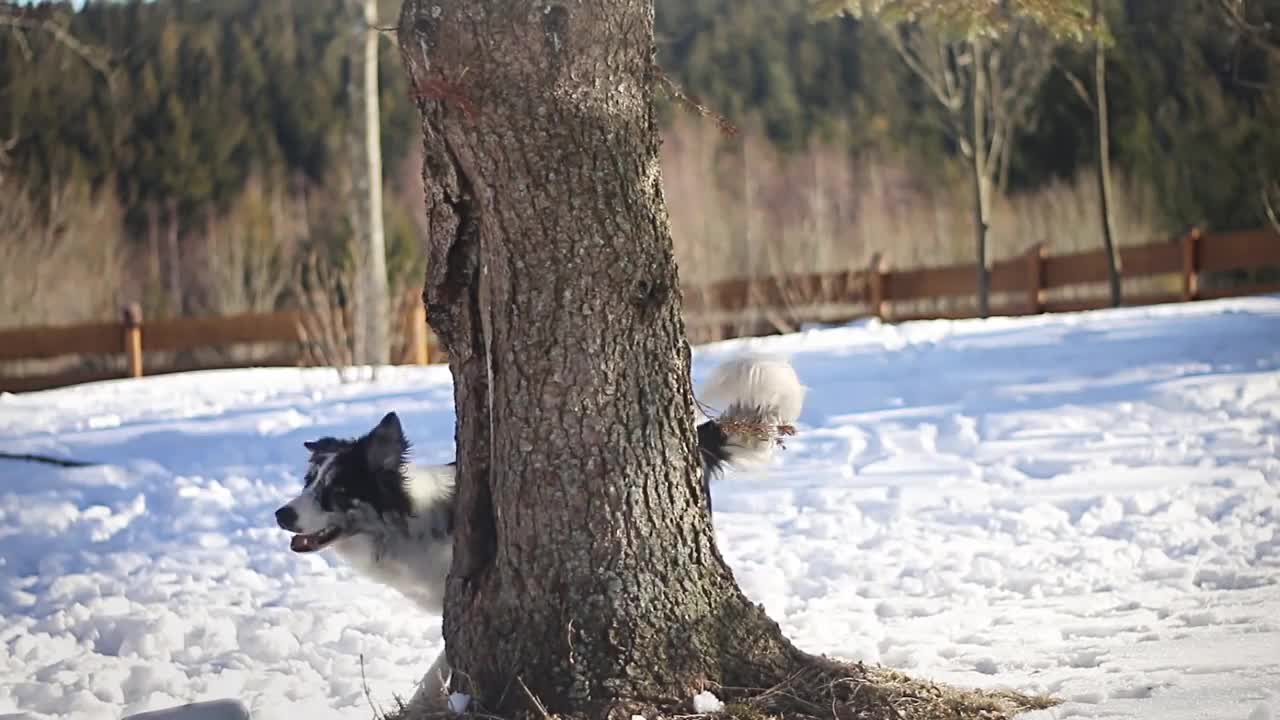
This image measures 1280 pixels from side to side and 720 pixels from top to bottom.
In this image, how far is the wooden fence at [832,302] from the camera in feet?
56.8

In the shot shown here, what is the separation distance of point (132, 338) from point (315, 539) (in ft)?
41.2

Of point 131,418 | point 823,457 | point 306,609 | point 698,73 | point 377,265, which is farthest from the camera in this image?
point 698,73

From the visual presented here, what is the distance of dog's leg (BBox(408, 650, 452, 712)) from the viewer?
3771 millimetres

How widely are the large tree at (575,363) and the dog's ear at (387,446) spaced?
54.2 inches

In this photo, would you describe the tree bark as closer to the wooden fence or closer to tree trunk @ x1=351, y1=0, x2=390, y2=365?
tree trunk @ x1=351, y1=0, x2=390, y2=365

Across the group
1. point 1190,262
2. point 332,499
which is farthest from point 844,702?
point 1190,262

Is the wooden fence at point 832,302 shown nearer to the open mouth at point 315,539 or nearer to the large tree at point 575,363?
the open mouth at point 315,539

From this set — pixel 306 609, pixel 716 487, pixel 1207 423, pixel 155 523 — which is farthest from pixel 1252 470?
pixel 155 523

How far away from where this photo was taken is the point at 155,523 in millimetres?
7871

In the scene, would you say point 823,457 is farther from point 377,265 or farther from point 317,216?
point 317,216

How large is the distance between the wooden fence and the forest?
0.99 meters

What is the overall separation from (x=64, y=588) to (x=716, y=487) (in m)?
3.80

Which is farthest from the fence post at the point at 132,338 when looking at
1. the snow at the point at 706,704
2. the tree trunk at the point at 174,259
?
the snow at the point at 706,704

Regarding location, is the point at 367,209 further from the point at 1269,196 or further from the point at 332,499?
the point at 1269,196
